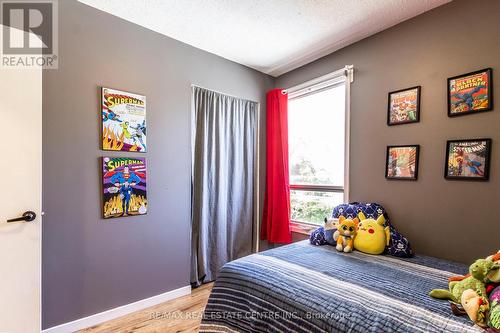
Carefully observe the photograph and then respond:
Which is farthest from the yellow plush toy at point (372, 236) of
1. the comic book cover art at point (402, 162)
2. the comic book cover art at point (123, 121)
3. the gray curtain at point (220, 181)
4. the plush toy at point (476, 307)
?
the comic book cover art at point (123, 121)

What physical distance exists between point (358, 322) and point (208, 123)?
7.32 ft

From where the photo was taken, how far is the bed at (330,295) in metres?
1.05

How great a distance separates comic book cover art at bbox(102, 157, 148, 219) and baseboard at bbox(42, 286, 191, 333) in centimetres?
80

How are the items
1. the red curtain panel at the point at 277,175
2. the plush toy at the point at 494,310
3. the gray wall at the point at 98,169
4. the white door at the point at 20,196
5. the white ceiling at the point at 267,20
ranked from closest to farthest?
the plush toy at the point at 494,310
the white door at the point at 20,196
the gray wall at the point at 98,169
the white ceiling at the point at 267,20
the red curtain panel at the point at 277,175

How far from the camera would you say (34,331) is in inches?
60.6

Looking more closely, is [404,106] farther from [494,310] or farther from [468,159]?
[494,310]

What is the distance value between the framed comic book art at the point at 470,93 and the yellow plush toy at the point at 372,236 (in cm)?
100

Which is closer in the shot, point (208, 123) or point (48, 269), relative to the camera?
point (48, 269)

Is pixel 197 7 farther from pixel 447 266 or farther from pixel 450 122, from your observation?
pixel 447 266

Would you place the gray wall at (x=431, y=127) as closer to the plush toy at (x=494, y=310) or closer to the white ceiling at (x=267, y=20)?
the white ceiling at (x=267, y=20)

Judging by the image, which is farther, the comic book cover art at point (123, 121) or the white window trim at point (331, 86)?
the white window trim at point (331, 86)

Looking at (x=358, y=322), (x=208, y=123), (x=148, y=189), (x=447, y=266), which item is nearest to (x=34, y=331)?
(x=148, y=189)

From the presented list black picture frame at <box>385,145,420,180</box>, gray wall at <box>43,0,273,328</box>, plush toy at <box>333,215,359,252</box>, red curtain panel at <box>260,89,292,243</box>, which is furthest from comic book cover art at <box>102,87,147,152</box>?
black picture frame at <box>385,145,420,180</box>

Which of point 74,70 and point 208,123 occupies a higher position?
point 74,70
